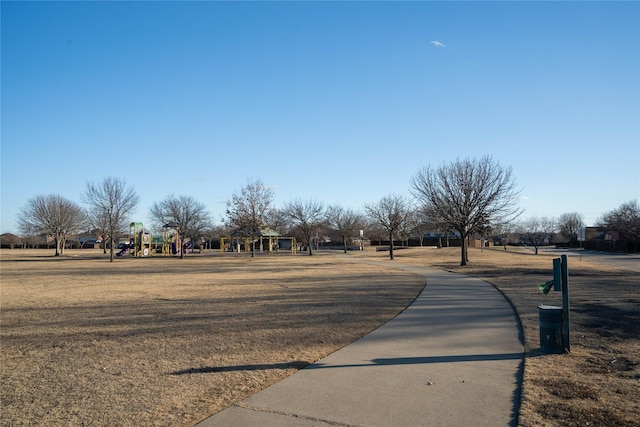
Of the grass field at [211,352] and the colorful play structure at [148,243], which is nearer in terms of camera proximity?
the grass field at [211,352]

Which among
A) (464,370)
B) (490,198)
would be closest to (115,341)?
(464,370)

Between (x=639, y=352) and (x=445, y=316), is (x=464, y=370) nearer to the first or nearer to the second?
(x=639, y=352)

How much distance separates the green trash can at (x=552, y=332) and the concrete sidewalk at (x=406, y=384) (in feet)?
1.28

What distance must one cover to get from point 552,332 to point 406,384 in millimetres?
2794

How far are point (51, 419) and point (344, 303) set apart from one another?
8984 millimetres

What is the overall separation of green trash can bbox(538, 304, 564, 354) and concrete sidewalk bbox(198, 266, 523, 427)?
0.39m

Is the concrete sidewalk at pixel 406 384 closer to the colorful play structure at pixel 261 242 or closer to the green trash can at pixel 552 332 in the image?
the green trash can at pixel 552 332

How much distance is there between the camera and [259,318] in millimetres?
10609

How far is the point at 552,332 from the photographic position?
7094mm

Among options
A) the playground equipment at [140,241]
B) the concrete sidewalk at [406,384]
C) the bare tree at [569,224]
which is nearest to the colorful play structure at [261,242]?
the playground equipment at [140,241]

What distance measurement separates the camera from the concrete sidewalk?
183 inches

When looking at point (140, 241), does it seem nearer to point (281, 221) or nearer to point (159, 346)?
point (281, 221)

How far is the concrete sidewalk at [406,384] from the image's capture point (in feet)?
15.3

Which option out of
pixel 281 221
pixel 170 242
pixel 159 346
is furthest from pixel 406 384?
pixel 281 221
